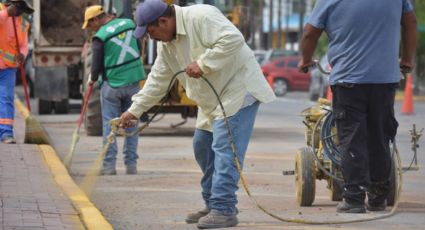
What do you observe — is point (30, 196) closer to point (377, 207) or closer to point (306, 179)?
point (306, 179)

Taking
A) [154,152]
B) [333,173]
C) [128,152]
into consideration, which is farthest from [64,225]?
[154,152]

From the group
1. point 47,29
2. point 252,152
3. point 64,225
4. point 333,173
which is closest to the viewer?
point 64,225

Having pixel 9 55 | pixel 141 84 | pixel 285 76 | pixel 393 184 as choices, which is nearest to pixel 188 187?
pixel 393 184

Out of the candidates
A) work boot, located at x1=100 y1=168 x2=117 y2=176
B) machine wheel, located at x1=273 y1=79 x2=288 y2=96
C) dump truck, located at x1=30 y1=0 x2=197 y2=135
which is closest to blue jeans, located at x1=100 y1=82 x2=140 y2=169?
work boot, located at x1=100 y1=168 x2=117 y2=176

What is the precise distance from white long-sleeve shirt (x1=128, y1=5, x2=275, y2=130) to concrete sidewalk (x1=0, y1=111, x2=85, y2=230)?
1.21 m

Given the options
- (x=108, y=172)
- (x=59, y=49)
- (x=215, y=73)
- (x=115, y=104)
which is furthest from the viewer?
(x=59, y=49)

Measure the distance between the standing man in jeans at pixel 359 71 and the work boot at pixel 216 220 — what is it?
105 centimetres

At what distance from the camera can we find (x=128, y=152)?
1282cm

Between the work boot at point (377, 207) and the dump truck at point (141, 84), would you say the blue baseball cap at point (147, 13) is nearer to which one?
the work boot at point (377, 207)

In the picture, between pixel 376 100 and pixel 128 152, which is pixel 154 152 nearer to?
pixel 128 152

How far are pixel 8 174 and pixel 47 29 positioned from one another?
11.4m

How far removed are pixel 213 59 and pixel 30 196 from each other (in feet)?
7.60

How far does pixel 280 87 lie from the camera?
4219 cm

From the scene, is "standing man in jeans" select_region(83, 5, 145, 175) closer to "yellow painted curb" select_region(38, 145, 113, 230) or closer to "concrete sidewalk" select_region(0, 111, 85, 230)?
"yellow painted curb" select_region(38, 145, 113, 230)
